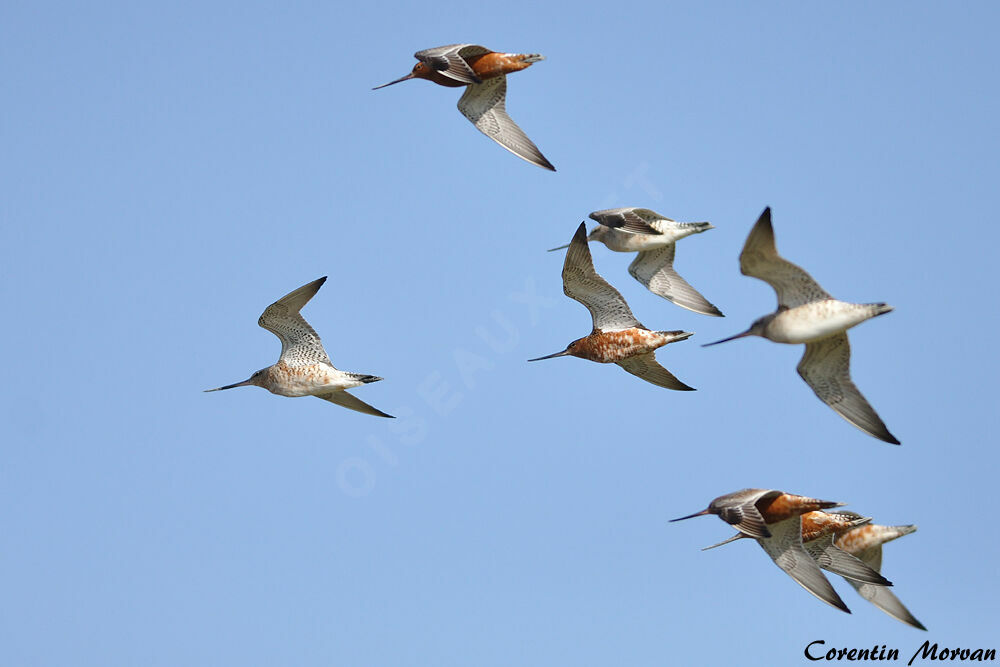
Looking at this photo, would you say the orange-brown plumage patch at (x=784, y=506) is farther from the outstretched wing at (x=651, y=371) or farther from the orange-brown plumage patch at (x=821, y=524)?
the outstretched wing at (x=651, y=371)

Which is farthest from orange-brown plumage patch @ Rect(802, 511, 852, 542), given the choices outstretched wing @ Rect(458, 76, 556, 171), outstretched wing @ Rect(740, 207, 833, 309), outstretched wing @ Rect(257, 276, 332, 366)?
outstretched wing @ Rect(257, 276, 332, 366)

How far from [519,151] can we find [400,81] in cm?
263

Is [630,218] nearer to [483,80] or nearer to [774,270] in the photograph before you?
[483,80]

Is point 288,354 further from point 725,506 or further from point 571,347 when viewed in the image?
point 725,506

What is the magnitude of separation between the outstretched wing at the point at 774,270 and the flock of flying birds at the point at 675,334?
0.06 ft

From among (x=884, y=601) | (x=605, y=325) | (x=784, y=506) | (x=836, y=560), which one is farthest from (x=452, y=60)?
→ (x=884, y=601)

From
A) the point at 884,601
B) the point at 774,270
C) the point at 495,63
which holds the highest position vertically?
the point at 495,63

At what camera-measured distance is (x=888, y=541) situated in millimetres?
22812

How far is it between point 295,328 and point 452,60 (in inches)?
200

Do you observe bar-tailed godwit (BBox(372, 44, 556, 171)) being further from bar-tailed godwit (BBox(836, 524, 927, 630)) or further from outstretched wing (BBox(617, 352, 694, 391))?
bar-tailed godwit (BBox(836, 524, 927, 630))

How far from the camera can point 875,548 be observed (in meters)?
23.1

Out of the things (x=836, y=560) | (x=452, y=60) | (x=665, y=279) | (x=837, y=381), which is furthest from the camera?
(x=665, y=279)

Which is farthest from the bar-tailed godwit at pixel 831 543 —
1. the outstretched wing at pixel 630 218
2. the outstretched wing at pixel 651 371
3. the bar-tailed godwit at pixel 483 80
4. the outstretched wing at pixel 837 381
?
the bar-tailed godwit at pixel 483 80

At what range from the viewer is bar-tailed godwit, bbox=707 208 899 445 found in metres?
18.8
